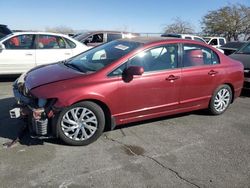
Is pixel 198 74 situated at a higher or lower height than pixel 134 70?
lower

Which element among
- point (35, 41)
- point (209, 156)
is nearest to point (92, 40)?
point (35, 41)

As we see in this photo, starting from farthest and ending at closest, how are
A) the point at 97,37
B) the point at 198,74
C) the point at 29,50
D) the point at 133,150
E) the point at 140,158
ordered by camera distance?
the point at 97,37, the point at 29,50, the point at 198,74, the point at 133,150, the point at 140,158

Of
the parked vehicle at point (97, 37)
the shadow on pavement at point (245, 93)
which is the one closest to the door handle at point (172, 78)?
the shadow on pavement at point (245, 93)

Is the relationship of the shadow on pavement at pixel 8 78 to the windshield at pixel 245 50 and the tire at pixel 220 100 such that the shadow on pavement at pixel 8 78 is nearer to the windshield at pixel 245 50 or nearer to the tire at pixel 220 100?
the tire at pixel 220 100

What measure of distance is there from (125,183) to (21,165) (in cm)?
131

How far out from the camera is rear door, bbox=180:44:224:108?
568cm

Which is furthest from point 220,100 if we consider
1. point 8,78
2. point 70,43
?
point 8,78

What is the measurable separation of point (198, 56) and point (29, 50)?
509 centimetres

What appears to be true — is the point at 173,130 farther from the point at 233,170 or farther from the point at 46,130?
the point at 46,130

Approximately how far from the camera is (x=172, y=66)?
18.1ft

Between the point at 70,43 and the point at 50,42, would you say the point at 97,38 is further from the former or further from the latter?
the point at 50,42

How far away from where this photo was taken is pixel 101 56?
5.55 metres

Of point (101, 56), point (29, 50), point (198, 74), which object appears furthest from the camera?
point (29, 50)

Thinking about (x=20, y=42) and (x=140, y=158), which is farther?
(x=20, y=42)
